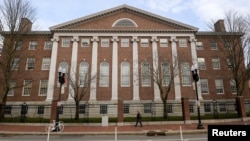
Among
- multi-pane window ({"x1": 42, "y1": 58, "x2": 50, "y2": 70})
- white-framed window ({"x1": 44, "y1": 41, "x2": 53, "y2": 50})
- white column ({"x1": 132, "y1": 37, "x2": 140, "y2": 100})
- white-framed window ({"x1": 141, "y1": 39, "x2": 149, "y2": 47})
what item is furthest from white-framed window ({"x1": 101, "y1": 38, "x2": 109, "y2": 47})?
multi-pane window ({"x1": 42, "y1": 58, "x2": 50, "y2": 70})

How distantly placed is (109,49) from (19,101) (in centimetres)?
1704

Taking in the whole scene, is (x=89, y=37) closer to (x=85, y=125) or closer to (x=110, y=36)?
(x=110, y=36)

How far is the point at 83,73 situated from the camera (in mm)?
36438

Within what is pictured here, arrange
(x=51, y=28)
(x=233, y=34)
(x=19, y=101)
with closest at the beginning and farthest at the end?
(x=233, y=34)
(x=19, y=101)
(x=51, y=28)

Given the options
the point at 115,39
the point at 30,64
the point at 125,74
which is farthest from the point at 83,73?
the point at 30,64

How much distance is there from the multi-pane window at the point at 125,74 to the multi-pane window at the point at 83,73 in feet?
19.7

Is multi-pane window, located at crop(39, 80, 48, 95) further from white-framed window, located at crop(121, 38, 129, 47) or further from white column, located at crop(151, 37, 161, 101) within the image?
white column, located at crop(151, 37, 161, 101)

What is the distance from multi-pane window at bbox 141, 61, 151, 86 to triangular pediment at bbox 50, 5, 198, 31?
657 cm

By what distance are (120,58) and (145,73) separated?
5839 mm

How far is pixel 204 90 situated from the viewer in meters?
38.3

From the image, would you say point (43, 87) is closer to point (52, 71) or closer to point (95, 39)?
point (52, 71)

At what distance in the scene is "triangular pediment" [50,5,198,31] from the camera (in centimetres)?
3916

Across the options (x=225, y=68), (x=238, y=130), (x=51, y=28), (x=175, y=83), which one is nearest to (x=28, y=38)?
(x=51, y=28)

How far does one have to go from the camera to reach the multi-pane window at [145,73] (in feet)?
115
